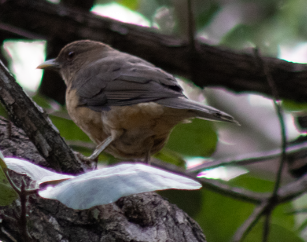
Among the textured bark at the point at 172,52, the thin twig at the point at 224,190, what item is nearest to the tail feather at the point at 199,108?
the thin twig at the point at 224,190

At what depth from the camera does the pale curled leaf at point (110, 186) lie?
51.5 inches

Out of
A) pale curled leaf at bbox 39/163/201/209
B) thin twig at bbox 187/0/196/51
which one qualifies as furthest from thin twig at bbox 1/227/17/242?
thin twig at bbox 187/0/196/51

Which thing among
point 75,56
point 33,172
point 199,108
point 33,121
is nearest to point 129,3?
point 75,56

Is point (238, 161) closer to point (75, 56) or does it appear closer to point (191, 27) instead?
point (191, 27)

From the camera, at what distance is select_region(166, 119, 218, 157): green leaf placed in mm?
3752

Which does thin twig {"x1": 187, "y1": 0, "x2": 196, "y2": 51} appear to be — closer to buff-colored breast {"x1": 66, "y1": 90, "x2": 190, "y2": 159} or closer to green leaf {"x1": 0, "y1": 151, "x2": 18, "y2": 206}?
buff-colored breast {"x1": 66, "y1": 90, "x2": 190, "y2": 159}

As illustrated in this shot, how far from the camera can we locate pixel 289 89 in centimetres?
454

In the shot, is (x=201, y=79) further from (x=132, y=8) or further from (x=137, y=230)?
(x=137, y=230)

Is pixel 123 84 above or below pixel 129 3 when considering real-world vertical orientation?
below

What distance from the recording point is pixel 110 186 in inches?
53.2

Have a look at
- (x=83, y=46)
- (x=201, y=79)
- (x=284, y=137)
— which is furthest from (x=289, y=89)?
(x=83, y=46)

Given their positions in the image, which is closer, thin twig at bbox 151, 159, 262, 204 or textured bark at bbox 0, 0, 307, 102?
thin twig at bbox 151, 159, 262, 204

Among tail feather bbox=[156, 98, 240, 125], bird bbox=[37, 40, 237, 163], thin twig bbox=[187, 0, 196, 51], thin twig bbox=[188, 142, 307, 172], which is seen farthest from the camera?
thin twig bbox=[188, 142, 307, 172]

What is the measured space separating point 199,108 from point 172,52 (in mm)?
1766
